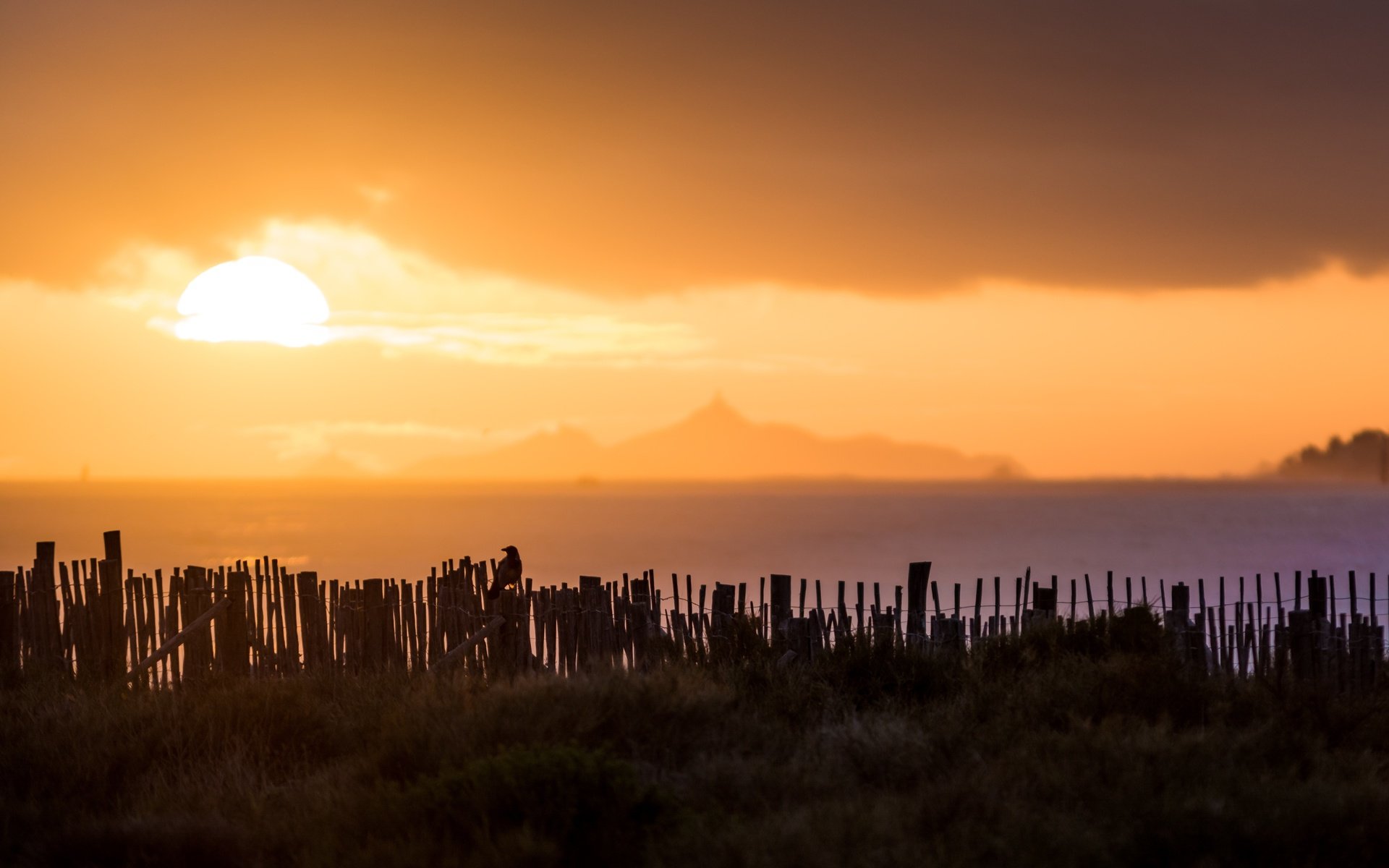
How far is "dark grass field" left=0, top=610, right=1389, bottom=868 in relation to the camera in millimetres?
5625

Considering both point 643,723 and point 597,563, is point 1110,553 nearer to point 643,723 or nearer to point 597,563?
point 597,563

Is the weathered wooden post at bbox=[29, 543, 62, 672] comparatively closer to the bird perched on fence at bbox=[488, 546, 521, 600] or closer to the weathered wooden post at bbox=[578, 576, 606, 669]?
the bird perched on fence at bbox=[488, 546, 521, 600]

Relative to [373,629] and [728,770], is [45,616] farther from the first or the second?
[728,770]

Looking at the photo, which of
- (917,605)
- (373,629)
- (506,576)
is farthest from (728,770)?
(373,629)

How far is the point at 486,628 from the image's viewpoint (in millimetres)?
10172

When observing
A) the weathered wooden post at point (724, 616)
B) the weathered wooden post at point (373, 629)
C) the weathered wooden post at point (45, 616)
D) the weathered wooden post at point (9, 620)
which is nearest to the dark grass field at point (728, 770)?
the weathered wooden post at point (724, 616)

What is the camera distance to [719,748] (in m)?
6.84

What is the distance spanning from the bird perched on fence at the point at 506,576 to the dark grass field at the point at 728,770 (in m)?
1.36

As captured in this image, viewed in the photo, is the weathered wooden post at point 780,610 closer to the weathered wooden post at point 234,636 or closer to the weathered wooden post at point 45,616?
the weathered wooden post at point 234,636

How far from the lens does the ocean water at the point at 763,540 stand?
238ft

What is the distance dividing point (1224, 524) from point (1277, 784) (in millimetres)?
129102

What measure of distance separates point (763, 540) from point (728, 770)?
322ft

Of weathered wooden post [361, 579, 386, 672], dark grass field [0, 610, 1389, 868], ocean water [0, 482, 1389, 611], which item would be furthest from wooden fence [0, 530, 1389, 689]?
ocean water [0, 482, 1389, 611]

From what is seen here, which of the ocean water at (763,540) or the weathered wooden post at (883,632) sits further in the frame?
the ocean water at (763,540)
